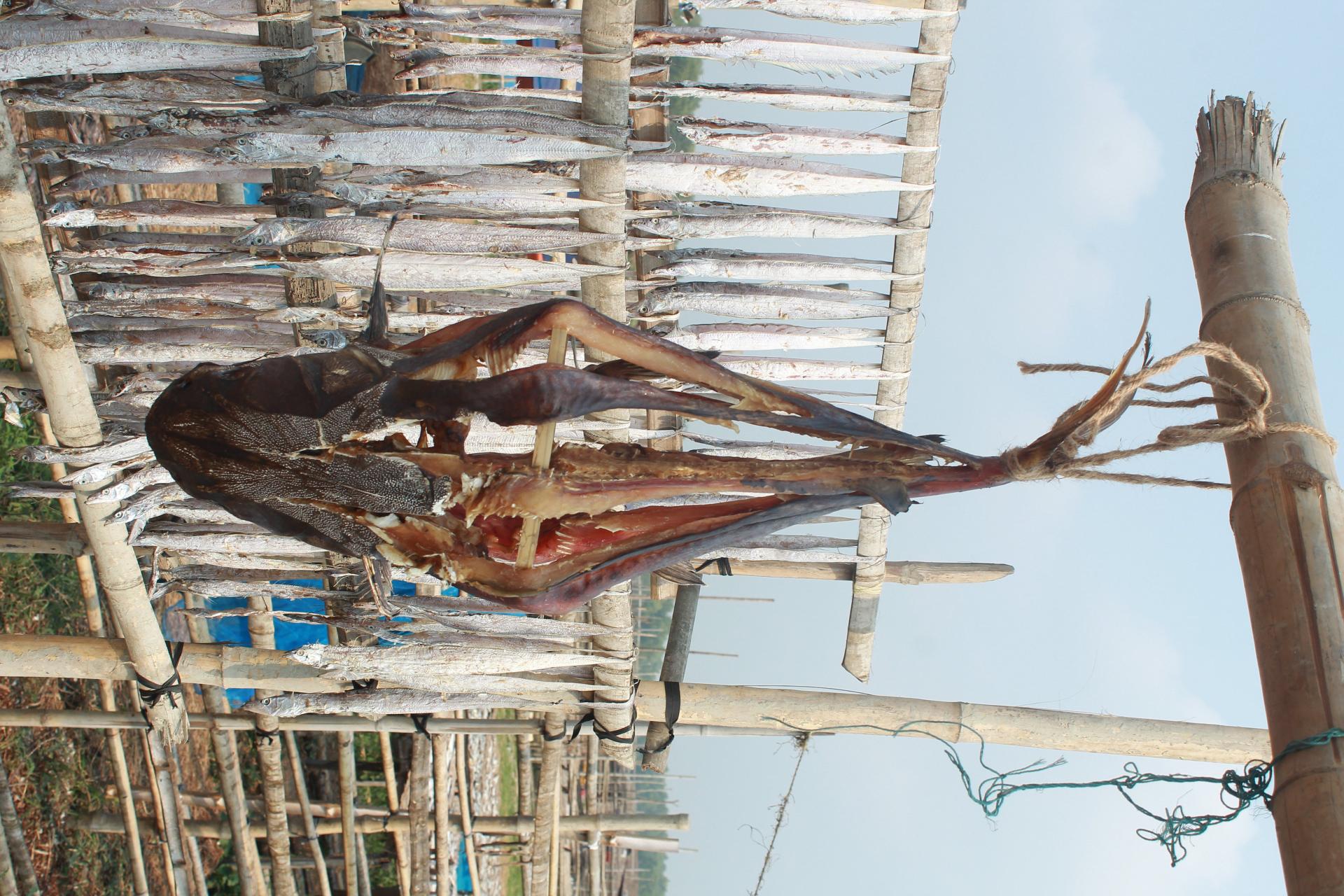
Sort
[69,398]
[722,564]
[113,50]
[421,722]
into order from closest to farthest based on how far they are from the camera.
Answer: [113,50] < [69,398] < [421,722] < [722,564]

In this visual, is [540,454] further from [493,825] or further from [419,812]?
[493,825]

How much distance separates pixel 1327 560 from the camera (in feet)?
5.55

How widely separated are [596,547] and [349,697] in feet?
7.23

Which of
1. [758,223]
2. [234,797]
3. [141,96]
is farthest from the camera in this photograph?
[234,797]

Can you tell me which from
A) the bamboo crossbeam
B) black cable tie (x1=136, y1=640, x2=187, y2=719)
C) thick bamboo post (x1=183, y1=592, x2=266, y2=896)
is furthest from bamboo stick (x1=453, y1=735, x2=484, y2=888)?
black cable tie (x1=136, y1=640, x2=187, y2=719)

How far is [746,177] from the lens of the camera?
2842 millimetres

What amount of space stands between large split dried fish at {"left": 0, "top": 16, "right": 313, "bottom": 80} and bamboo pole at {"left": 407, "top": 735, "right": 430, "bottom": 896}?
9.39ft

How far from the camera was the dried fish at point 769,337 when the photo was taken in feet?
10.8

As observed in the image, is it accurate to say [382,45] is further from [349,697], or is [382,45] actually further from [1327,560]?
[1327,560]

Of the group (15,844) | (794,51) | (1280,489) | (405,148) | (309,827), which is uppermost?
(794,51)

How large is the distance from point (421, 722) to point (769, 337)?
6.35ft

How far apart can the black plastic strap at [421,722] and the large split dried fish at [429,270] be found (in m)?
1.83

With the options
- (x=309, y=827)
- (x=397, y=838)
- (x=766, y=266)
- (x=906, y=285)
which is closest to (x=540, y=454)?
(x=766, y=266)

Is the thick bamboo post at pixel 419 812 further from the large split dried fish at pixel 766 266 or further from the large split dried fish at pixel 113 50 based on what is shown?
the large split dried fish at pixel 113 50
